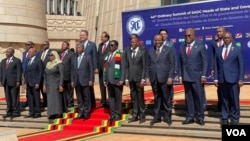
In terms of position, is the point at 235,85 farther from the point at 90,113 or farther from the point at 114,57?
the point at 90,113

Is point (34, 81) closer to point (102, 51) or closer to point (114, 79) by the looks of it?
point (102, 51)

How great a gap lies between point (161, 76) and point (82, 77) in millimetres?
2137

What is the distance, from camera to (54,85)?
10.0 meters

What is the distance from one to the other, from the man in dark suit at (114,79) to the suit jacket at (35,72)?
222 centimetres

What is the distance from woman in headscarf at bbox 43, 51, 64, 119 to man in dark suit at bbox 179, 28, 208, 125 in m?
3.26

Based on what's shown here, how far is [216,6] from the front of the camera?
9633 millimetres

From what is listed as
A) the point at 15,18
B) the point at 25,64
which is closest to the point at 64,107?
the point at 25,64

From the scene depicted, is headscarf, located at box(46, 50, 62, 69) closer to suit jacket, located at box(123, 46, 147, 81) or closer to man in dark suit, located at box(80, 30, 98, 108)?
man in dark suit, located at box(80, 30, 98, 108)

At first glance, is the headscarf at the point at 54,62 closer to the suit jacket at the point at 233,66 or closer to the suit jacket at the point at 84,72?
the suit jacket at the point at 84,72

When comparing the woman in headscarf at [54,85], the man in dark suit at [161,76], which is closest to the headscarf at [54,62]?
the woman in headscarf at [54,85]

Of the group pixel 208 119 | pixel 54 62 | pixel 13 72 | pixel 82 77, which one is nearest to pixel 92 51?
pixel 82 77

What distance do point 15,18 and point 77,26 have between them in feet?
51.2

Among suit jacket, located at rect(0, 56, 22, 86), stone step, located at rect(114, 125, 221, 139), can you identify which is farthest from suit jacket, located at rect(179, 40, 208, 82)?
suit jacket, located at rect(0, 56, 22, 86)

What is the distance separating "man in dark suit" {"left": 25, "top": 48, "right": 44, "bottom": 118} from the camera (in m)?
10.5
